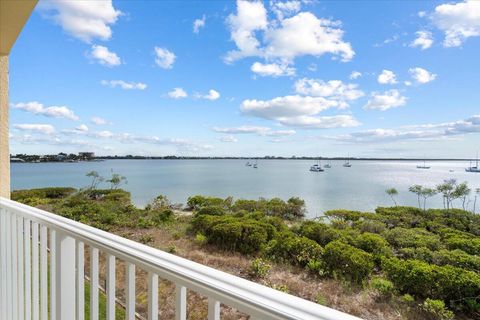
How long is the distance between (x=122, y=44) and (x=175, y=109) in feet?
8.93

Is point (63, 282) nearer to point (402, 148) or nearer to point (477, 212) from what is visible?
point (477, 212)

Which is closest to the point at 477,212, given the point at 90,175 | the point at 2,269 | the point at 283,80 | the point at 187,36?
the point at 283,80

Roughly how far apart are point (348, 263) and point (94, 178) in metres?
10.5

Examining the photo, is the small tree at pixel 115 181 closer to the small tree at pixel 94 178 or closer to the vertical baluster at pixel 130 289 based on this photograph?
the small tree at pixel 94 178

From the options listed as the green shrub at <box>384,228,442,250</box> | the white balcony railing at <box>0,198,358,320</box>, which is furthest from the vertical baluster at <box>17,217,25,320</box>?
the green shrub at <box>384,228,442,250</box>

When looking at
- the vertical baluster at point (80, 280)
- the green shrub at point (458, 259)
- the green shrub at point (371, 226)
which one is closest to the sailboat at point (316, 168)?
the green shrub at point (371, 226)

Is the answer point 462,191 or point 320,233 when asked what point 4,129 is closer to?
point 320,233

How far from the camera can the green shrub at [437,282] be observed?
2.84m

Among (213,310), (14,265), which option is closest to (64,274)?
(14,265)

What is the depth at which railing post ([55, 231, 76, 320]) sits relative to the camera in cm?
118

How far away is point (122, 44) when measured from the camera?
558 cm

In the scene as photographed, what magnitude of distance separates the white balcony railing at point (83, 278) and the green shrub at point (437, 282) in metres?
3.11

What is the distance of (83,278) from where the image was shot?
1161mm

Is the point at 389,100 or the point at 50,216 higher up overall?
the point at 389,100
